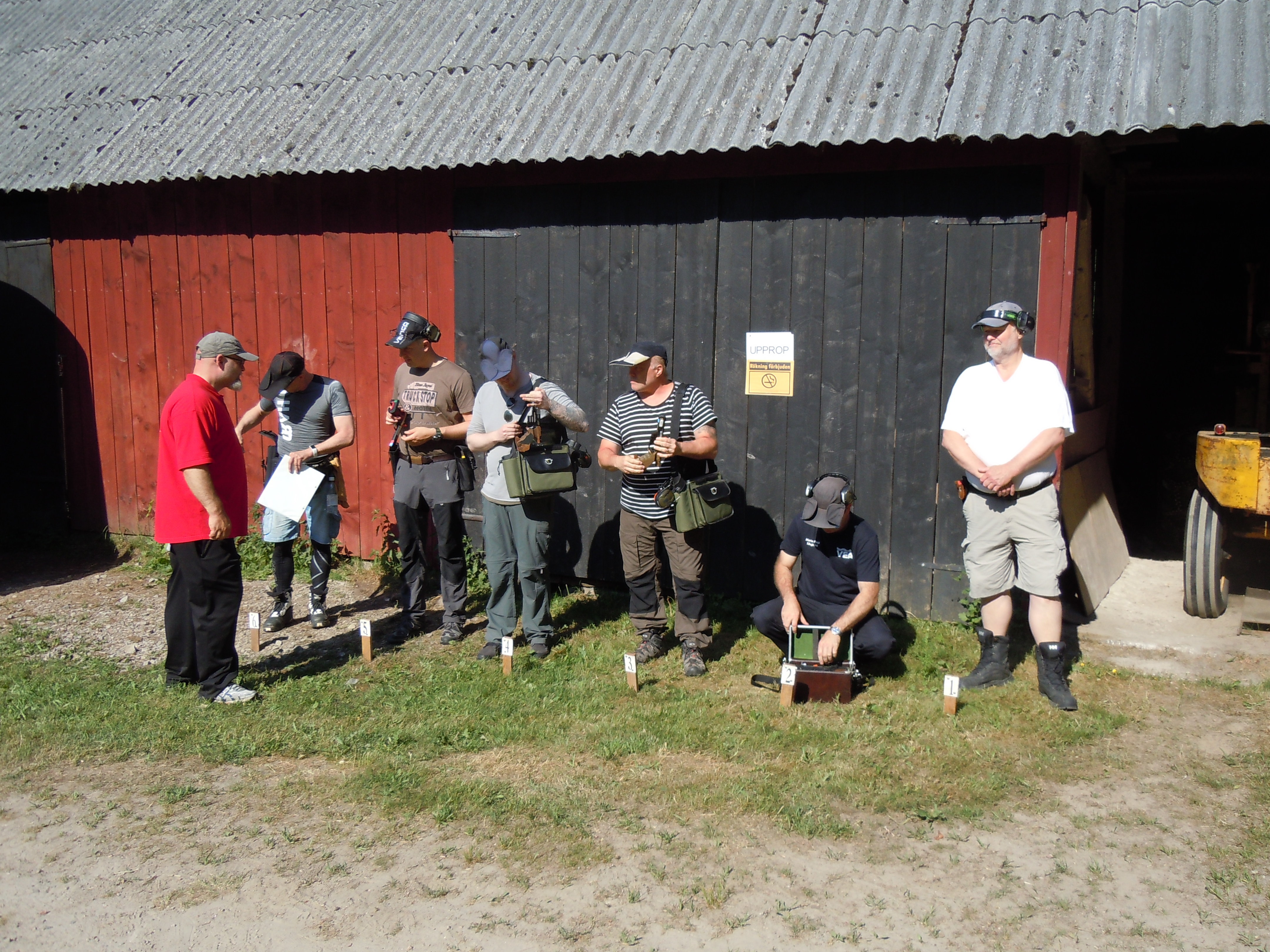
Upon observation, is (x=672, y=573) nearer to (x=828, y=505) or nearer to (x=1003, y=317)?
(x=828, y=505)

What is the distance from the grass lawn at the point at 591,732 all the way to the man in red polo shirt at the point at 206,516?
27cm

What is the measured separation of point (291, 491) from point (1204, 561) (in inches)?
222

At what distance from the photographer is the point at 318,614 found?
23.0 ft

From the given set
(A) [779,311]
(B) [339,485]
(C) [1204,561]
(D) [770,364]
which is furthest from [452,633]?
(C) [1204,561]

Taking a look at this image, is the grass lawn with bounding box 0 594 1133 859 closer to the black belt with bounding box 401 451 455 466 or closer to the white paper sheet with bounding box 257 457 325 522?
the white paper sheet with bounding box 257 457 325 522

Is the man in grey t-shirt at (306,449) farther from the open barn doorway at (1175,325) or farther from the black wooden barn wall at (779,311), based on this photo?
the open barn doorway at (1175,325)

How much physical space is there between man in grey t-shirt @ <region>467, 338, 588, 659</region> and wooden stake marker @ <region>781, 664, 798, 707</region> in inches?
61.3

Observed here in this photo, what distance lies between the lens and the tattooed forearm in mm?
6117

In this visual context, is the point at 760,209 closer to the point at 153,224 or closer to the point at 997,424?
the point at 997,424

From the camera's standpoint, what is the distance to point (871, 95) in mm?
6414

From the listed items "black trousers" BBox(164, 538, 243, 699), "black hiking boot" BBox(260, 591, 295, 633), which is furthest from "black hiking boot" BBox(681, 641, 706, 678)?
"black hiking boot" BBox(260, 591, 295, 633)

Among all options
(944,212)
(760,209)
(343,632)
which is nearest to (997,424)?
(944,212)

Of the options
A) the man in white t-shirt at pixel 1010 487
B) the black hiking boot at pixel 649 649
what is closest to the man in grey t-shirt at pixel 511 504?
the black hiking boot at pixel 649 649

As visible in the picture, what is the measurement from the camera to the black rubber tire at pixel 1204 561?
21.4 ft
